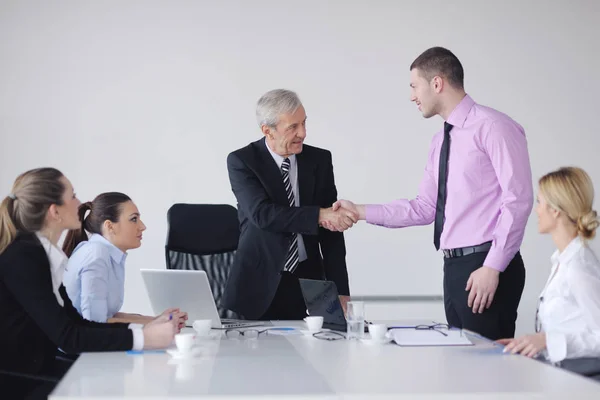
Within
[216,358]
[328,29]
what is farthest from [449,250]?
[328,29]

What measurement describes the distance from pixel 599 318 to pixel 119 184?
3.24 meters

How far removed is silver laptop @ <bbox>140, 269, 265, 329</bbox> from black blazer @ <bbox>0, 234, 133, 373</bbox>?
15.3 inches

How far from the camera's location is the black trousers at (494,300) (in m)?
2.79

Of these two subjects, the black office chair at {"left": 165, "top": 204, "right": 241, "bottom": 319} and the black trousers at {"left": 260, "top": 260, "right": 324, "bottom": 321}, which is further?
the black office chair at {"left": 165, "top": 204, "right": 241, "bottom": 319}

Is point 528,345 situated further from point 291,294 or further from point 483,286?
point 291,294

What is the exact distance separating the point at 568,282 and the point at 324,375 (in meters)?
0.96

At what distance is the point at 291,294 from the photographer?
323 cm

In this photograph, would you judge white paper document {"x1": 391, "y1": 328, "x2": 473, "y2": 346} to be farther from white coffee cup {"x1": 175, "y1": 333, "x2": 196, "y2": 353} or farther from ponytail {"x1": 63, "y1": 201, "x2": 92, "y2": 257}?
ponytail {"x1": 63, "y1": 201, "x2": 92, "y2": 257}

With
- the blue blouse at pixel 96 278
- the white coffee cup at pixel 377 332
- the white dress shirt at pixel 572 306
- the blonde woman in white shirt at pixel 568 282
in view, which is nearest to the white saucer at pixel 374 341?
the white coffee cup at pixel 377 332

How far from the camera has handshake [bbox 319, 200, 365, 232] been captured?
124 inches

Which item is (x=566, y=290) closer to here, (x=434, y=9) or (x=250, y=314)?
(x=250, y=314)

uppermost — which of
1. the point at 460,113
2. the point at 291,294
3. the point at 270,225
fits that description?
the point at 460,113

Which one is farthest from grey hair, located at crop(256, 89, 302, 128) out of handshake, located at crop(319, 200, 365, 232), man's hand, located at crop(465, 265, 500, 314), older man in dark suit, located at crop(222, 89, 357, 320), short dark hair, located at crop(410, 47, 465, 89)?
man's hand, located at crop(465, 265, 500, 314)

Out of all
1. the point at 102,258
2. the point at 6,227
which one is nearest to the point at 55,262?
the point at 6,227
